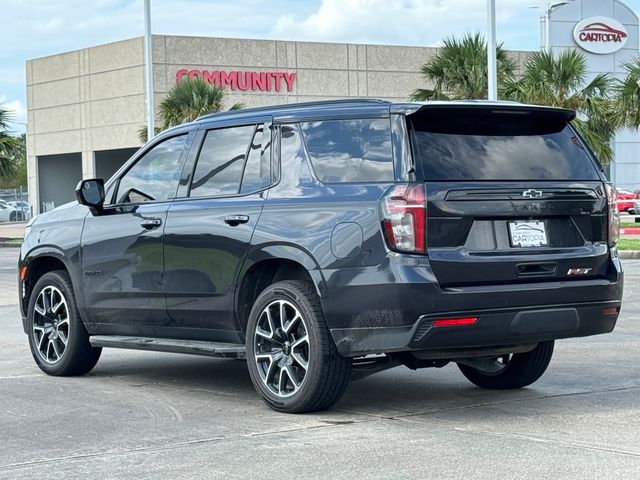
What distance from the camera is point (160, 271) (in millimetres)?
8648

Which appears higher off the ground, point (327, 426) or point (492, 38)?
point (492, 38)

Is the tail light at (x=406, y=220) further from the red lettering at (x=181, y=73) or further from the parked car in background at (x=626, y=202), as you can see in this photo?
the red lettering at (x=181, y=73)

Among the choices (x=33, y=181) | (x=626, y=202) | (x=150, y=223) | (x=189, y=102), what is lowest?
(x=626, y=202)

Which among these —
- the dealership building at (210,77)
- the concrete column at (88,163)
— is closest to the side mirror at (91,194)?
the dealership building at (210,77)

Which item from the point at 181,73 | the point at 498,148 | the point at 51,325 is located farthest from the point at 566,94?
the point at 498,148

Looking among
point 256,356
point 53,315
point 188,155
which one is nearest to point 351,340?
point 256,356

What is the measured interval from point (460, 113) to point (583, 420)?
195cm

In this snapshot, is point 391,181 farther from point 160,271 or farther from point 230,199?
point 160,271

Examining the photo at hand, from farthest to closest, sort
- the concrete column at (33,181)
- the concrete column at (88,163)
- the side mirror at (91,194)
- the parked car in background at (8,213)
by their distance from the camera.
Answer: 1. the concrete column at (33,181)
2. the parked car in background at (8,213)
3. the concrete column at (88,163)
4. the side mirror at (91,194)

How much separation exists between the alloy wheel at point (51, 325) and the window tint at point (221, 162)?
180cm

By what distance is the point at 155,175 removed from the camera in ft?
29.6

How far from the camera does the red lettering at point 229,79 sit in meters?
58.0

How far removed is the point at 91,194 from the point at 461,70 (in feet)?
88.8

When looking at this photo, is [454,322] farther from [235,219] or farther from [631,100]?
[631,100]
